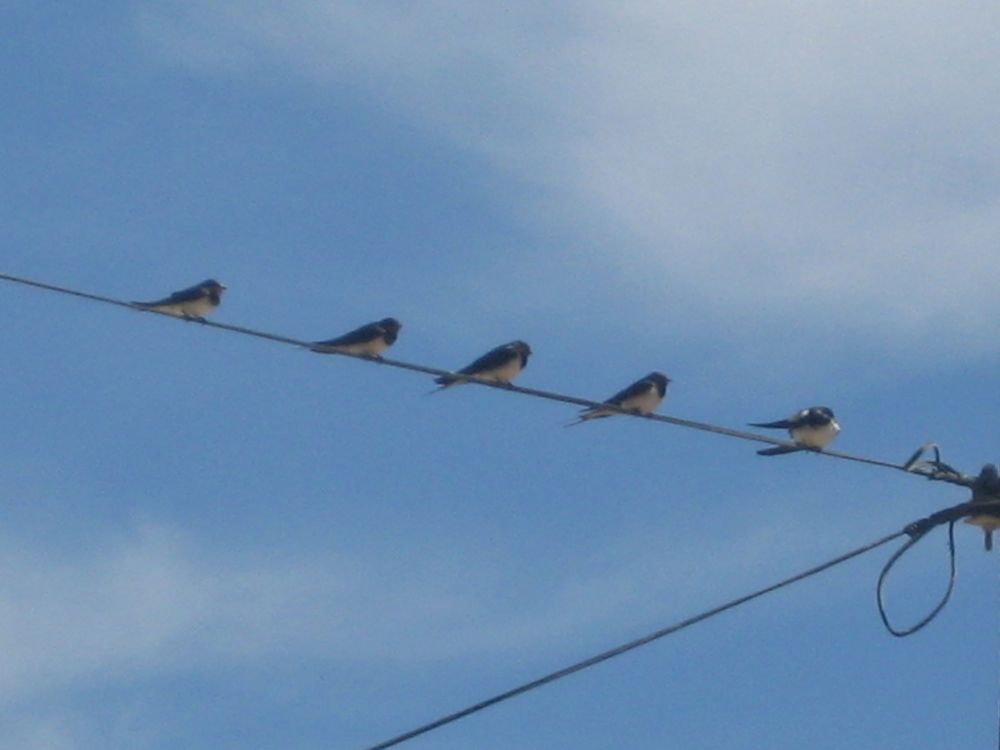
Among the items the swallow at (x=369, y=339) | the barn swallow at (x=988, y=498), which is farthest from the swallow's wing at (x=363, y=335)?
the barn swallow at (x=988, y=498)

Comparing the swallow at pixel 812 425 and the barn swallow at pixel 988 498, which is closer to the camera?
the barn swallow at pixel 988 498

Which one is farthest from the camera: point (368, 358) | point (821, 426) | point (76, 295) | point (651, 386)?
point (651, 386)

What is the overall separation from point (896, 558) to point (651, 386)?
9507 mm

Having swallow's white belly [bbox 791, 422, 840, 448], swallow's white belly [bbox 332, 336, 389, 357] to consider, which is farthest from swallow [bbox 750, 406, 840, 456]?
swallow's white belly [bbox 332, 336, 389, 357]

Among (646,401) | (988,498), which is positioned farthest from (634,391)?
(988,498)

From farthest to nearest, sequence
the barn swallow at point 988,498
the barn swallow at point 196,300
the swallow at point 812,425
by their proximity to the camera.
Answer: the barn swallow at point 196,300, the swallow at point 812,425, the barn swallow at point 988,498

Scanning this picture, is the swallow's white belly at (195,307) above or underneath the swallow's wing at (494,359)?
above

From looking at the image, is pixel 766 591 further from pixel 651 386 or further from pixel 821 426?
pixel 651 386

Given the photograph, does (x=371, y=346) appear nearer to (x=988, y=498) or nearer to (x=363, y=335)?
(x=363, y=335)

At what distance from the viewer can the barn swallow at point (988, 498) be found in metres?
8.83

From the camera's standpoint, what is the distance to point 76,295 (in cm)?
969

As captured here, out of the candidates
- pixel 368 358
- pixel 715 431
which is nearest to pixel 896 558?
pixel 715 431

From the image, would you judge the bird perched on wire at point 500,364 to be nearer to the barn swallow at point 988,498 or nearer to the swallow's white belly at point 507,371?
the swallow's white belly at point 507,371

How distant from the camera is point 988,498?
884cm
